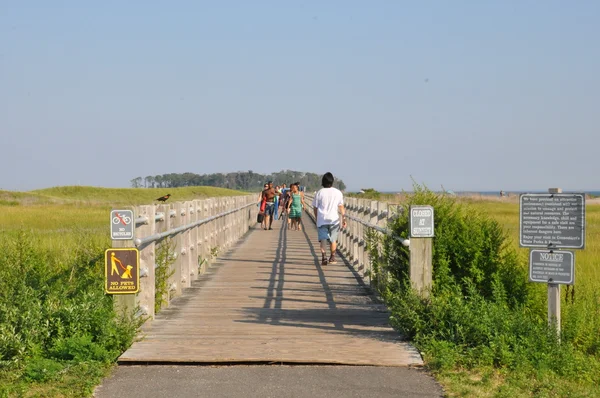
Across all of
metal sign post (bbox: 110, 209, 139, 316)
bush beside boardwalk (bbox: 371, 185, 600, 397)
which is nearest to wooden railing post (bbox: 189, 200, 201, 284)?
bush beside boardwalk (bbox: 371, 185, 600, 397)

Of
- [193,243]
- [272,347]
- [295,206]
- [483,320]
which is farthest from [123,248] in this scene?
[295,206]

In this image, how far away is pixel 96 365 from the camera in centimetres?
770

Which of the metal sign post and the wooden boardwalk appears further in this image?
the metal sign post

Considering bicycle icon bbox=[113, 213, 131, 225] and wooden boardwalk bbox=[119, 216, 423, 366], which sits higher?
bicycle icon bbox=[113, 213, 131, 225]

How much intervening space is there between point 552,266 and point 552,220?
1.53ft

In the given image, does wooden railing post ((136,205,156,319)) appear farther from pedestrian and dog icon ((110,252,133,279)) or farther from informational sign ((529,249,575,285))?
informational sign ((529,249,575,285))

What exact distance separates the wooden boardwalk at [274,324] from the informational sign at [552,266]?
156 cm

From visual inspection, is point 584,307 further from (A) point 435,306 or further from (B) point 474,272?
(A) point 435,306

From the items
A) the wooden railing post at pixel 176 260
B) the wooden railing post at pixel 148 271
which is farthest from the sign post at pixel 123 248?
the wooden railing post at pixel 176 260

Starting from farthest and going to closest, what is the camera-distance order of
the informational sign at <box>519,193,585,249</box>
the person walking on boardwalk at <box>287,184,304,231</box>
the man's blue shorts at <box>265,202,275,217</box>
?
the man's blue shorts at <box>265,202,275,217</box> → the person walking on boardwalk at <box>287,184,304,231</box> → the informational sign at <box>519,193,585,249</box>

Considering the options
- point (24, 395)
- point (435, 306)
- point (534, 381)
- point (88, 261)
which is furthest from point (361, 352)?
point (88, 261)

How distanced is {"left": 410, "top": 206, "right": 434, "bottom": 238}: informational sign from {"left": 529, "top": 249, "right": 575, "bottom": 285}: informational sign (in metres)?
1.08

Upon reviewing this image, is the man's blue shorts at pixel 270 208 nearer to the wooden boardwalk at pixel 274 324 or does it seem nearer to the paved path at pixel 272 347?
the wooden boardwalk at pixel 274 324

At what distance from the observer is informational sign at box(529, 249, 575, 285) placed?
29.2 feet
